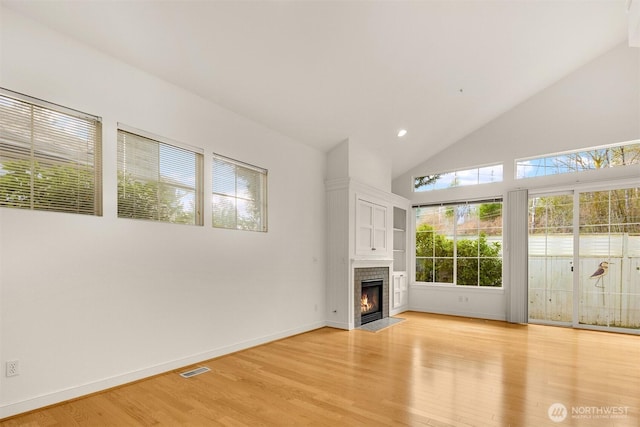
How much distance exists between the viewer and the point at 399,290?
279 inches

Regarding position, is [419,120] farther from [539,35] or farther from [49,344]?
[49,344]

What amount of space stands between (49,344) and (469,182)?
6.97 m

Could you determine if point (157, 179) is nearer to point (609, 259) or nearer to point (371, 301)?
point (371, 301)

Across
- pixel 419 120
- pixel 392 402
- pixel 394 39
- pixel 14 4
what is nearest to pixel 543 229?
pixel 419 120

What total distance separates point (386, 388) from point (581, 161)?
5.47m

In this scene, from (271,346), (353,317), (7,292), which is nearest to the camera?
(7,292)

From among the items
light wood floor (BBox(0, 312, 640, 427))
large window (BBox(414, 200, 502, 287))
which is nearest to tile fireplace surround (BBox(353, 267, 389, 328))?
light wood floor (BBox(0, 312, 640, 427))

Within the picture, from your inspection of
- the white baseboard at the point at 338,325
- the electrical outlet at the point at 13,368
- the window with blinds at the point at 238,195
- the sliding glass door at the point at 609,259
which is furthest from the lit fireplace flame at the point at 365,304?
the electrical outlet at the point at 13,368

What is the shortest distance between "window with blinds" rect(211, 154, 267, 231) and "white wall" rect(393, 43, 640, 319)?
4053 mm

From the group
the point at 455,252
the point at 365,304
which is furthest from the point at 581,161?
the point at 365,304

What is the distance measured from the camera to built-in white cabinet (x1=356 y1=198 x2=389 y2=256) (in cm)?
583

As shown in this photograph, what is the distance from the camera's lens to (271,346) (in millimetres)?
4465
